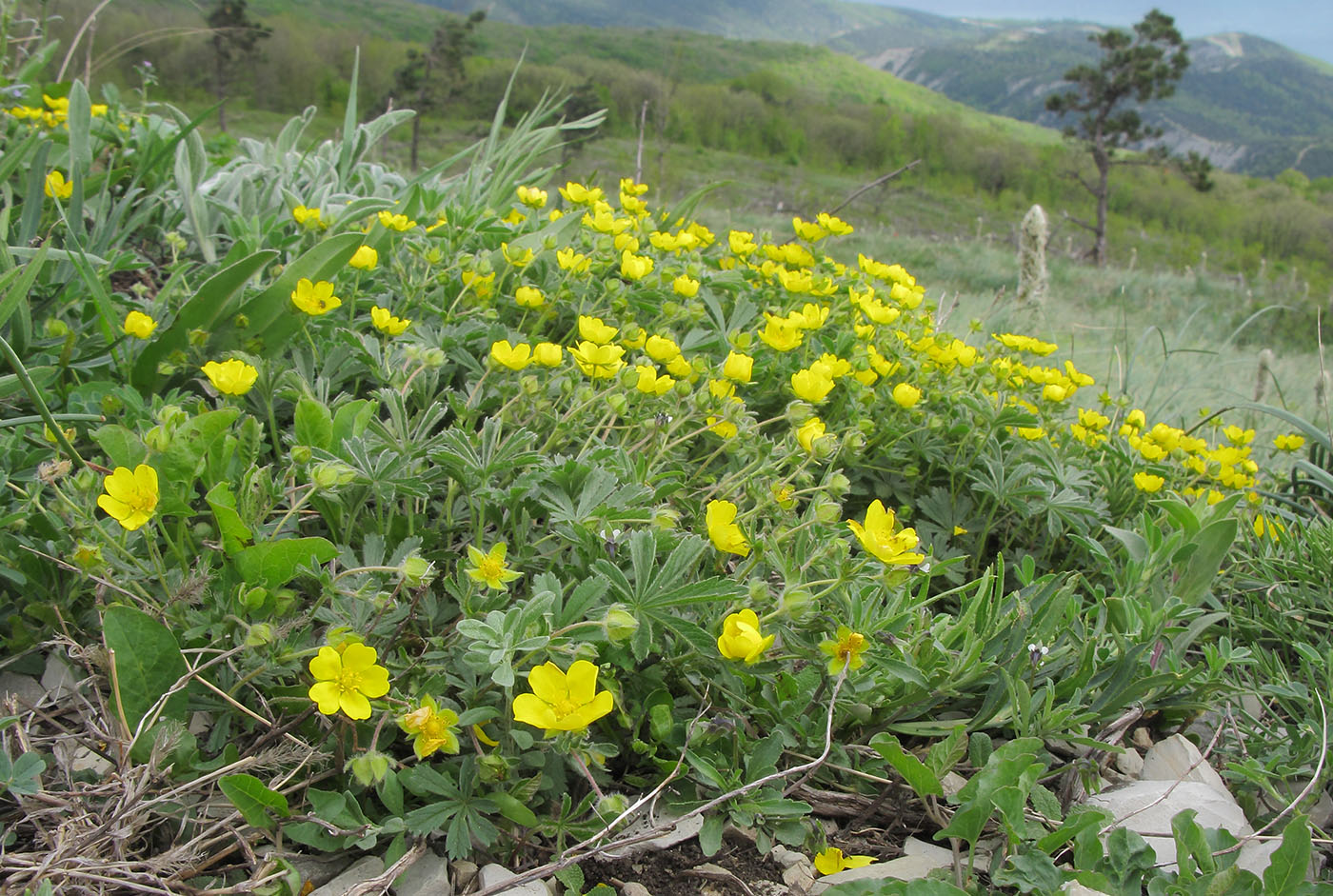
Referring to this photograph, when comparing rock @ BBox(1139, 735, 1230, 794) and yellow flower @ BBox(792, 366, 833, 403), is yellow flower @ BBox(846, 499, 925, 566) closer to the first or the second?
yellow flower @ BBox(792, 366, 833, 403)

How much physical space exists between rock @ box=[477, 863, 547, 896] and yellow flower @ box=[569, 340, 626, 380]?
0.84 m

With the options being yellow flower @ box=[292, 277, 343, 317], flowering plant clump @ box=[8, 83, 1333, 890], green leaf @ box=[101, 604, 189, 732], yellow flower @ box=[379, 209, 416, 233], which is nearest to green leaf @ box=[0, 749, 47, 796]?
flowering plant clump @ box=[8, 83, 1333, 890]

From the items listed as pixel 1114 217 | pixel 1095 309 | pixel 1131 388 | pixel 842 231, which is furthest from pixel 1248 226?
pixel 842 231

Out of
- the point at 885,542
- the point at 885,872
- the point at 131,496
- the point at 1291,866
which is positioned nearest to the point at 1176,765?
the point at 1291,866

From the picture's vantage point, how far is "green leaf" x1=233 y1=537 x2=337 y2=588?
3.74 ft

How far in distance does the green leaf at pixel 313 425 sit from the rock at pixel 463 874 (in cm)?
70

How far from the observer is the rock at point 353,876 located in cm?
106

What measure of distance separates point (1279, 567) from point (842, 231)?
57.7 inches

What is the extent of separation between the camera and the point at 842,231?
2629mm

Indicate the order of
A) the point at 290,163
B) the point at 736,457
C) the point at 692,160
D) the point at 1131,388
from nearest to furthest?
the point at 736,457
the point at 290,163
the point at 1131,388
the point at 692,160

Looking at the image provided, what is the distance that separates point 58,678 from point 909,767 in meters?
1.28

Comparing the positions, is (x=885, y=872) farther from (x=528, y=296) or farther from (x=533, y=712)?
(x=528, y=296)

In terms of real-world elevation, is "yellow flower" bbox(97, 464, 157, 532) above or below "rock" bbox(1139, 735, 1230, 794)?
above

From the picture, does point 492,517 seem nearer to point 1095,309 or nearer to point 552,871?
point 552,871
